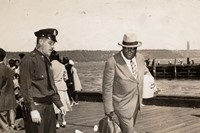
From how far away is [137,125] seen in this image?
7441 mm

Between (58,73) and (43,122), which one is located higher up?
(58,73)

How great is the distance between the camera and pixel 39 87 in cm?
370

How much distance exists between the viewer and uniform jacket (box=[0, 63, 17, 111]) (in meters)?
5.86

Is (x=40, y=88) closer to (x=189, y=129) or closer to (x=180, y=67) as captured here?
(x=189, y=129)

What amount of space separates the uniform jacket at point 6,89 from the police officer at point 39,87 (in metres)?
2.19

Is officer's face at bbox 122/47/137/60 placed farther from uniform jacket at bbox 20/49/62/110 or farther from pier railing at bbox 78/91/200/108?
pier railing at bbox 78/91/200/108

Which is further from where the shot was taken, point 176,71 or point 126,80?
point 176,71

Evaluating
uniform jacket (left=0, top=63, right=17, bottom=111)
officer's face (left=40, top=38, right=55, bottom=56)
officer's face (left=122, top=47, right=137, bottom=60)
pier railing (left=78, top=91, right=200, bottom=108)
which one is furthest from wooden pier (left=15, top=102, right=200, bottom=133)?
officer's face (left=40, top=38, right=55, bottom=56)

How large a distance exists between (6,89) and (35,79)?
2.45 m

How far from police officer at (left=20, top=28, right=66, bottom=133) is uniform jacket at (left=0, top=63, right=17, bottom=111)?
7.18 feet

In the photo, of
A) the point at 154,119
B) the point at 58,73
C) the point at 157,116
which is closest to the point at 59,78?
the point at 58,73

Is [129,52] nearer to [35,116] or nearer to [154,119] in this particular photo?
[35,116]

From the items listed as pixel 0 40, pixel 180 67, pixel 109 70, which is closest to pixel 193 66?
pixel 180 67

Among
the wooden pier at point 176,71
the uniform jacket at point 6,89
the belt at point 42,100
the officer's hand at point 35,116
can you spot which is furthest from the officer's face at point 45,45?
the wooden pier at point 176,71
